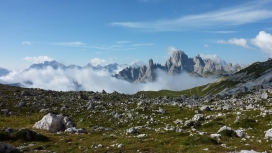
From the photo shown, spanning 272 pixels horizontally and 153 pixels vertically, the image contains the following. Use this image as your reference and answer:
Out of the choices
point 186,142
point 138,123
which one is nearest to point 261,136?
point 186,142

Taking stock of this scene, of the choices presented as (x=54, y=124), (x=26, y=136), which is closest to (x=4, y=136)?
(x=26, y=136)

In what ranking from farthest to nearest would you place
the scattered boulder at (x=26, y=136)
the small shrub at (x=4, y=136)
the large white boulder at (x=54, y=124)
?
the large white boulder at (x=54, y=124), the scattered boulder at (x=26, y=136), the small shrub at (x=4, y=136)

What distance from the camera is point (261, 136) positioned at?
76.3ft

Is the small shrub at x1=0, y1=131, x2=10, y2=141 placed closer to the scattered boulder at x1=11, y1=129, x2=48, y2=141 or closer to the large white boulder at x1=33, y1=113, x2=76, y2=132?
the scattered boulder at x1=11, y1=129, x2=48, y2=141

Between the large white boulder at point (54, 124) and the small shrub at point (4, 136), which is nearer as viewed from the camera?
Result: the small shrub at point (4, 136)

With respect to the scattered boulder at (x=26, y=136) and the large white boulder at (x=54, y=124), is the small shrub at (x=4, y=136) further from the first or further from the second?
the large white boulder at (x=54, y=124)

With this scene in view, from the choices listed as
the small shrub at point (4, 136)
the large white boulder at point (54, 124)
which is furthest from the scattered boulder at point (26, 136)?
the large white boulder at point (54, 124)

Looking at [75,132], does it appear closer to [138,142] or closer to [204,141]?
[138,142]

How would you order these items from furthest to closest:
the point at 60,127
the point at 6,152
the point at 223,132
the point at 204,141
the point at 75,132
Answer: the point at 60,127, the point at 75,132, the point at 223,132, the point at 204,141, the point at 6,152

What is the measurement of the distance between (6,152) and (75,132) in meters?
12.4

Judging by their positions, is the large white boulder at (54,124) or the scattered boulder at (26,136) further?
the large white boulder at (54,124)

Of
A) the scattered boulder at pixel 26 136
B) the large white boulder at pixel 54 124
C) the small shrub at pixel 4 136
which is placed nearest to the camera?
the small shrub at pixel 4 136

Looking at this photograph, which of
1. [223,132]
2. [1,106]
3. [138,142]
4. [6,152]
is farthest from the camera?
[1,106]

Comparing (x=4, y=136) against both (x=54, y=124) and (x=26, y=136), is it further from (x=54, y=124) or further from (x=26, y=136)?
(x=54, y=124)
